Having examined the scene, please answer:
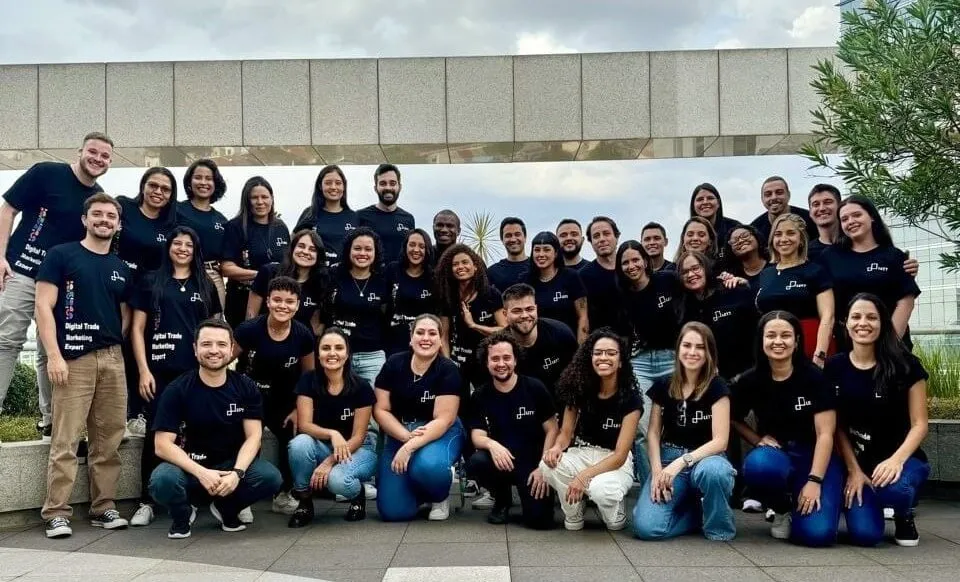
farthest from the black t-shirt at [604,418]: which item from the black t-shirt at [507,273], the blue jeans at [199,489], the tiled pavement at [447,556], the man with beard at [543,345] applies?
the blue jeans at [199,489]

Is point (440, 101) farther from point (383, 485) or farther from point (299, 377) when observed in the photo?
point (383, 485)

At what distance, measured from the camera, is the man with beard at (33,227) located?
6113mm

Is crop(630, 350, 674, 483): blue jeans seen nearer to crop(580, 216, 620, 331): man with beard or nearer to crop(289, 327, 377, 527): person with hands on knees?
crop(580, 216, 620, 331): man with beard

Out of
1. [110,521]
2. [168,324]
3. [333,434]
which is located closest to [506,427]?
[333,434]

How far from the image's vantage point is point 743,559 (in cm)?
492

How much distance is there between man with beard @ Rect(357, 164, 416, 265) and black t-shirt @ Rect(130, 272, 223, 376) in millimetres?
1950

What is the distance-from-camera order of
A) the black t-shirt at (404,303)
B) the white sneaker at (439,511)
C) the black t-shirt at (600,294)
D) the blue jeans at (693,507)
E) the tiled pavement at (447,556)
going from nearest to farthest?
the tiled pavement at (447,556) → the blue jeans at (693,507) → the white sneaker at (439,511) → the black t-shirt at (404,303) → the black t-shirt at (600,294)

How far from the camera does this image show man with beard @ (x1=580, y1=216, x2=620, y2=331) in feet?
23.8

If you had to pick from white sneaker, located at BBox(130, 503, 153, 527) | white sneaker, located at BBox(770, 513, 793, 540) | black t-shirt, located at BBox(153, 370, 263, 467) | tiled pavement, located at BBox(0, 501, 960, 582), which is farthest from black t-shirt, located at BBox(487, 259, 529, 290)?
white sneaker, located at BBox(130, 503, 153, 527)

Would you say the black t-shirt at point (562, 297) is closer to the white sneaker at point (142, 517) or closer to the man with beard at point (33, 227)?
the white sneaker at point (142, 517)

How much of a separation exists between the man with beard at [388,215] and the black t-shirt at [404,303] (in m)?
0.69

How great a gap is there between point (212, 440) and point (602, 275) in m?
3.33

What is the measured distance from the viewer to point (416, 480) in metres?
6.03

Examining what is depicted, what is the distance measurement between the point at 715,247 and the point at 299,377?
3.41 m
